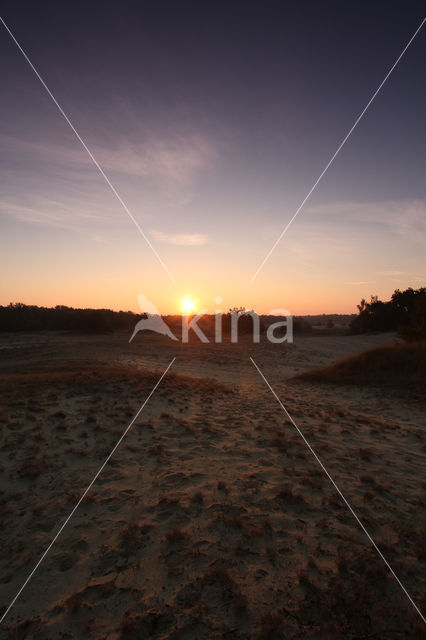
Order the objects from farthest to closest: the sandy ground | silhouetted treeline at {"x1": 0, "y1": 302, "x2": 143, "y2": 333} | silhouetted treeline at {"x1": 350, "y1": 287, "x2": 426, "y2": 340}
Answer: silhouetted treeline at {"x1": 350, "y1": 287, "x2": 426, "y2": 340}, silhouetted treeline at {"x1": 0, "y1": 302, "x2": 143, "y2": 333}, the sandy ground

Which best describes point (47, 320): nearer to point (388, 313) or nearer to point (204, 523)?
point (204, 523)

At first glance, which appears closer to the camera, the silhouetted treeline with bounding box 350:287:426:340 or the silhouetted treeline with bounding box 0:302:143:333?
the silhouetted treeline with bounding box 0:302:143:333

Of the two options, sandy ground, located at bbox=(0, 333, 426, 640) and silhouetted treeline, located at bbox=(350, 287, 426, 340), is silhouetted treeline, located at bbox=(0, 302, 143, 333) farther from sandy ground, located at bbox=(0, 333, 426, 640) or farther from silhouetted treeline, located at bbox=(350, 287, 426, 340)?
silhouetted treeline, located at bbox=(350, 287, 426, 340)

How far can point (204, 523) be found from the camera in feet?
17.1

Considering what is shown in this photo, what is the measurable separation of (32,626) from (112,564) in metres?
1.06

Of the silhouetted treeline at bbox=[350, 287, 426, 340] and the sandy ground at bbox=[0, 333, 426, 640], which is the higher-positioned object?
the silhouetted treeline at bbox=[350, 287, 426, 340]

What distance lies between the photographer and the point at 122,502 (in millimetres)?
5758

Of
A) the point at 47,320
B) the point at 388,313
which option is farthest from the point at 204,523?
the point at 388,313

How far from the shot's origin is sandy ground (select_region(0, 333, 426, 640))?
3619mm

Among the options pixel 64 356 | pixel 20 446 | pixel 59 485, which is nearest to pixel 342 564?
pixel 59 485

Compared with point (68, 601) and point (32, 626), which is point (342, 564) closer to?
point (68, 601)

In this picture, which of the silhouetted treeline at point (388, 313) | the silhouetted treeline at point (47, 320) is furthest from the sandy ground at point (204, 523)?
the silhouetted treeline at point (388, 313)

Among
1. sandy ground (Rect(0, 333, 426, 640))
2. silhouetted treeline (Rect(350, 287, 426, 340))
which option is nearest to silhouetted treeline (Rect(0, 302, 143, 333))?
sandy ground (Rect(0, 333, 426, 640))

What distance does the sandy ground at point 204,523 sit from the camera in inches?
142
